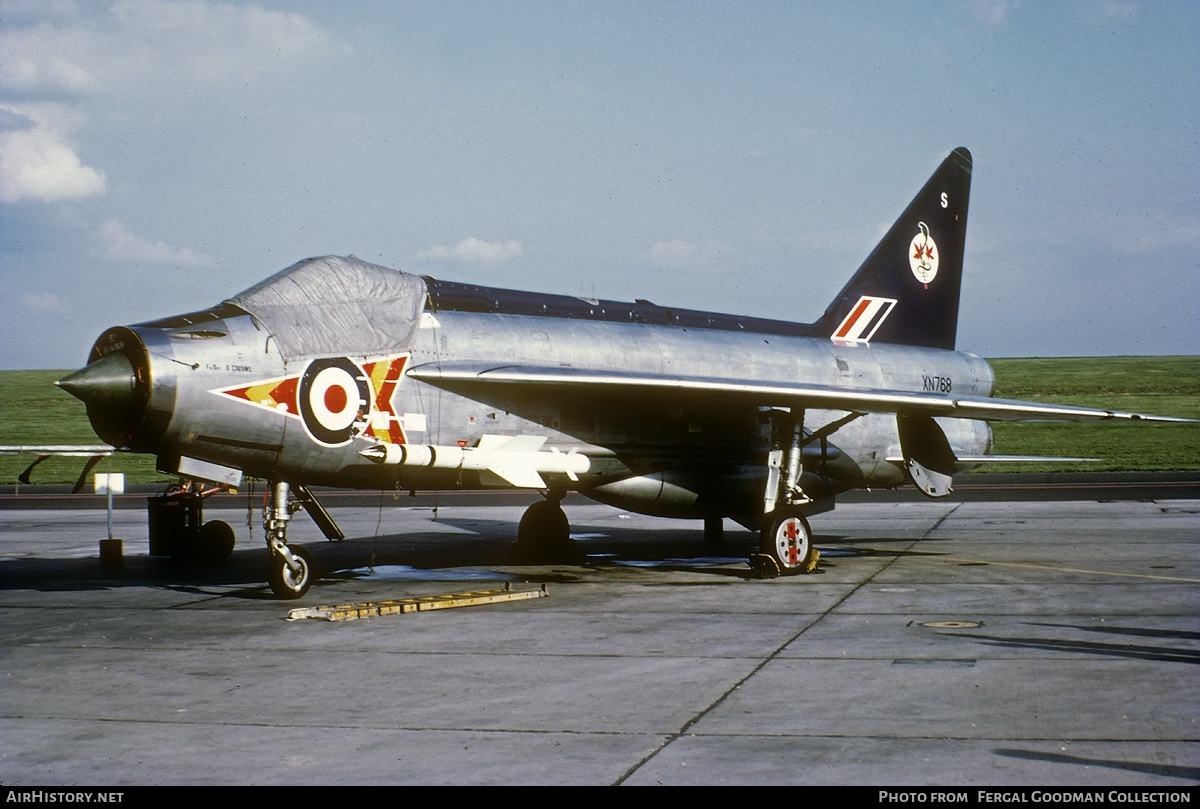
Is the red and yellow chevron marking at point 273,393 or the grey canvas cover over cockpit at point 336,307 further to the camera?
the grey canvas cover over cockpit at point 336,307

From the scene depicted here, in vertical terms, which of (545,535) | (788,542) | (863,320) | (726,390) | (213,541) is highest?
(863,320)

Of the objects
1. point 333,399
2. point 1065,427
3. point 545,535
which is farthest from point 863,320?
point 1065,427

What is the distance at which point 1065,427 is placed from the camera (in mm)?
56844

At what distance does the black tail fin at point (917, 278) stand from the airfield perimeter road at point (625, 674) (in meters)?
4.14

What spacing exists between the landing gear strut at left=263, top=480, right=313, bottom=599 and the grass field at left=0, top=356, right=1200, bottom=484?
29710 millimetres

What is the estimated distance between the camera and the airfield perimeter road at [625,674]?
6664mm

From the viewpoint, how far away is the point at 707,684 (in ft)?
28.6

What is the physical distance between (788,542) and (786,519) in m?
0.30

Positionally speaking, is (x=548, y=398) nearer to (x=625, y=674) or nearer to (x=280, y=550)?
(x=280, y=550)

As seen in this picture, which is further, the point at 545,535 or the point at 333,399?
the point at 545,535

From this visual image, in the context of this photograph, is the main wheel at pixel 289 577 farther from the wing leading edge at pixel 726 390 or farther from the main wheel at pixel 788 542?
the main wheel at pixel 788 542

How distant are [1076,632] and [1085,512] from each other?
14.8 metres

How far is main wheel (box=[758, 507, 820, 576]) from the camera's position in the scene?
15219 millimetres

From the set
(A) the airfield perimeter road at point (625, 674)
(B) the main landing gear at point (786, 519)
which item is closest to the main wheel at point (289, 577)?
(A) the airfield perimeter road at point (625, 674)
